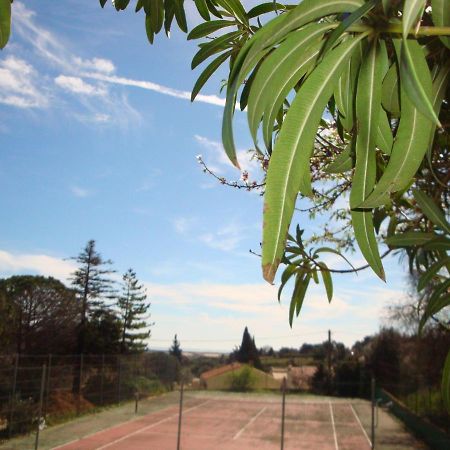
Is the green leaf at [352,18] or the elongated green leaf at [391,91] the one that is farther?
the elongated green leaf at [391,91]

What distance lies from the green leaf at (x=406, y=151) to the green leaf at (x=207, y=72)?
57 centimetres

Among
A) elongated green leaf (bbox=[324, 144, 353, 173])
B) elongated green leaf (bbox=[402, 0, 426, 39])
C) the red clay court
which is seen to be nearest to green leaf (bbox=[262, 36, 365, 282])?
elongated green leaf (bbox=[402, 0, 426, 39])

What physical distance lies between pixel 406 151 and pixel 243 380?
26710 millimetres

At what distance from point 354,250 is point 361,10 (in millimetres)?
2765

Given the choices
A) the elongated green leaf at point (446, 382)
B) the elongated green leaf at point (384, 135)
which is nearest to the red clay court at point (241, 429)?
the elongated green leaf at point (446, 382)

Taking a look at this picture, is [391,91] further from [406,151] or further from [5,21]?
[5,21]

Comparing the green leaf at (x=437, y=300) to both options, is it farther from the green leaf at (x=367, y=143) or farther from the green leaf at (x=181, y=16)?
the green leaf at (x=181, y=16)

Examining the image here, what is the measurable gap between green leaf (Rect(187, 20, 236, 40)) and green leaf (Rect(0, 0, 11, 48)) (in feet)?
1.49

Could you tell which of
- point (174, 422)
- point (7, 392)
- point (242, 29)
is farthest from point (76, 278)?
point (242, 29)

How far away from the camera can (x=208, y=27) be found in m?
1.31

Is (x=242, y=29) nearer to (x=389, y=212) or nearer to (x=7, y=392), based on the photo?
(x=389, y=212)

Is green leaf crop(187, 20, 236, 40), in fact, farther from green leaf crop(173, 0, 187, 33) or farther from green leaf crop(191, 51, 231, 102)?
green leaf crop(173, 0, 187, 33)

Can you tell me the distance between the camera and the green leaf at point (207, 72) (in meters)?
1.24

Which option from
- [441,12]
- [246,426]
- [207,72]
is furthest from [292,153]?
[246,426]
